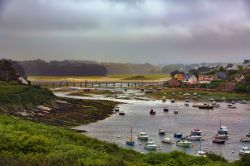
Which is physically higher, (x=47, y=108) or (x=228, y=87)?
(x=228, y=87)

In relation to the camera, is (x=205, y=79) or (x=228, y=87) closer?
(x=228, y=87)

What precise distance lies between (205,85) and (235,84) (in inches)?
662

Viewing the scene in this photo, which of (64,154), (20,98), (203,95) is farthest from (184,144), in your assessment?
(203,95)

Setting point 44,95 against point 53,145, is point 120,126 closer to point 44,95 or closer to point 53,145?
point 44,95

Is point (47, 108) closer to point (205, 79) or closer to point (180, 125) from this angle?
point (180, 125)

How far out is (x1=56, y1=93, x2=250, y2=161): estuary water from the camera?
211ft

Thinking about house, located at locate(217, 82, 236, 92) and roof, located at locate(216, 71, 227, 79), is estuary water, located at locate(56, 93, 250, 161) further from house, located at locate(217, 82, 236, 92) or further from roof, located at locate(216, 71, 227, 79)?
roof, located at locate(216, 71, 227, 79)

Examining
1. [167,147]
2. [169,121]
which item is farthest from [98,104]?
[167,147]

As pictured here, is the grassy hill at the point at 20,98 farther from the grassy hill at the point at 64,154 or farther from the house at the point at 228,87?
the house at the point at 228,87

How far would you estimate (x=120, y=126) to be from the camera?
86.2m

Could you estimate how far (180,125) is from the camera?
292 feet

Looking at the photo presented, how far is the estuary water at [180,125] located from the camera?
64250mm

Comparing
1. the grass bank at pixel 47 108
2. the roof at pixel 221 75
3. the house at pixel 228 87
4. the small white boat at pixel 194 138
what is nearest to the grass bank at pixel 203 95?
the house at pixel 228 87

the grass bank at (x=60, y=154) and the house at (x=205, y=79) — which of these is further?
the house at (x=205, y=79)
